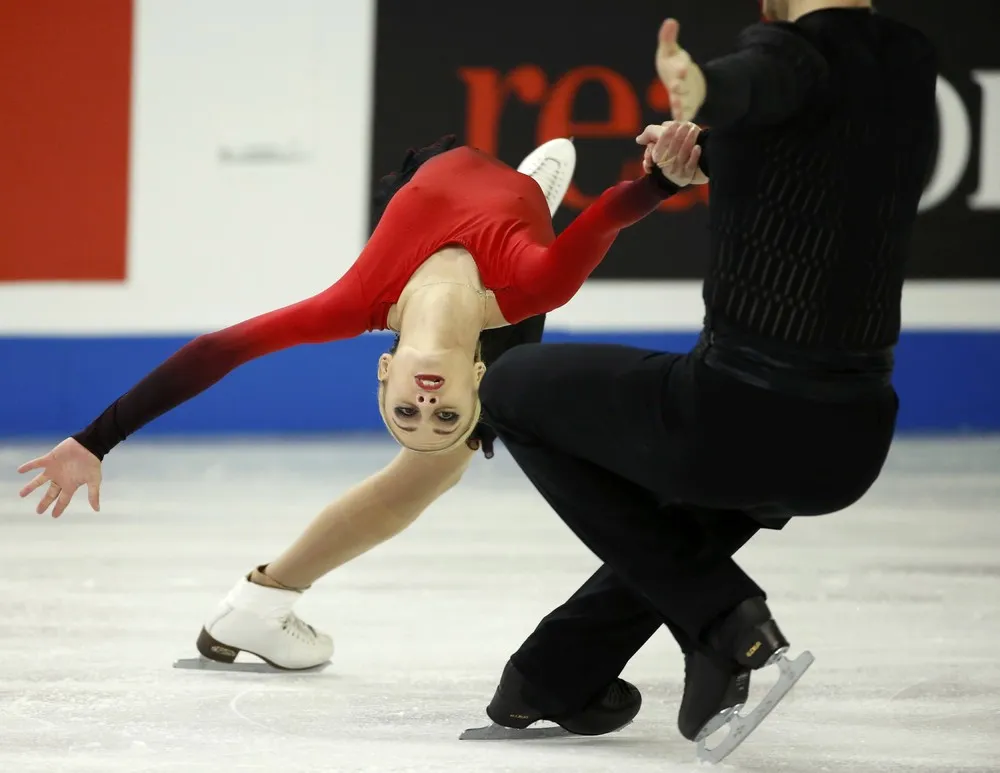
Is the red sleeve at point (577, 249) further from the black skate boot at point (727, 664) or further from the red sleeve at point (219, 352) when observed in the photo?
the black skate boot at point (727, 664)

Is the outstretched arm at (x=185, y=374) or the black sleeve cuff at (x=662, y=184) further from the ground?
the black sleeve cuff at (x=662, y=184)

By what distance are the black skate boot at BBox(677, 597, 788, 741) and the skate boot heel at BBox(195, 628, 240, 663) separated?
43.1 inches

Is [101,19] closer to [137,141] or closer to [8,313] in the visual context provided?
[137,141]

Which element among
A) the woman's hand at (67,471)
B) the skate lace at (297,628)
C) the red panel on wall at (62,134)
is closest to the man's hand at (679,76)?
the woman's hand at (67,471)

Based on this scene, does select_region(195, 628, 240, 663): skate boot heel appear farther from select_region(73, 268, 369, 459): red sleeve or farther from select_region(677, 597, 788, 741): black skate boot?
select_region(677, 597, 788, 741): black skate boot

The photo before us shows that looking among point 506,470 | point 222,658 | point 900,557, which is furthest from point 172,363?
point 506,470

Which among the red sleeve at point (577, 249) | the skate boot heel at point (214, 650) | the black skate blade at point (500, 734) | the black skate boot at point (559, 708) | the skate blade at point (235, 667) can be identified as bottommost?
the skate blade at point (235, 667)

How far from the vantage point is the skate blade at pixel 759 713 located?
222 cm

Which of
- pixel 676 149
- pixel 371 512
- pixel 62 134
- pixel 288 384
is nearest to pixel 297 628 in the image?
pixel 371 512

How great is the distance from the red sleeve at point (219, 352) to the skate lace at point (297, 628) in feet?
2.04

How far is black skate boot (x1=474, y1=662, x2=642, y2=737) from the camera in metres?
2.61

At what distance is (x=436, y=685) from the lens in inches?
117

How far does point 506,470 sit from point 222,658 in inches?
121

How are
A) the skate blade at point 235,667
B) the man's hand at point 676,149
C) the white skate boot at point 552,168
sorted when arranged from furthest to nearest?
the white skate boot at point 552,168
the skate blade at point 235,667
the man's hand at point 676,149
